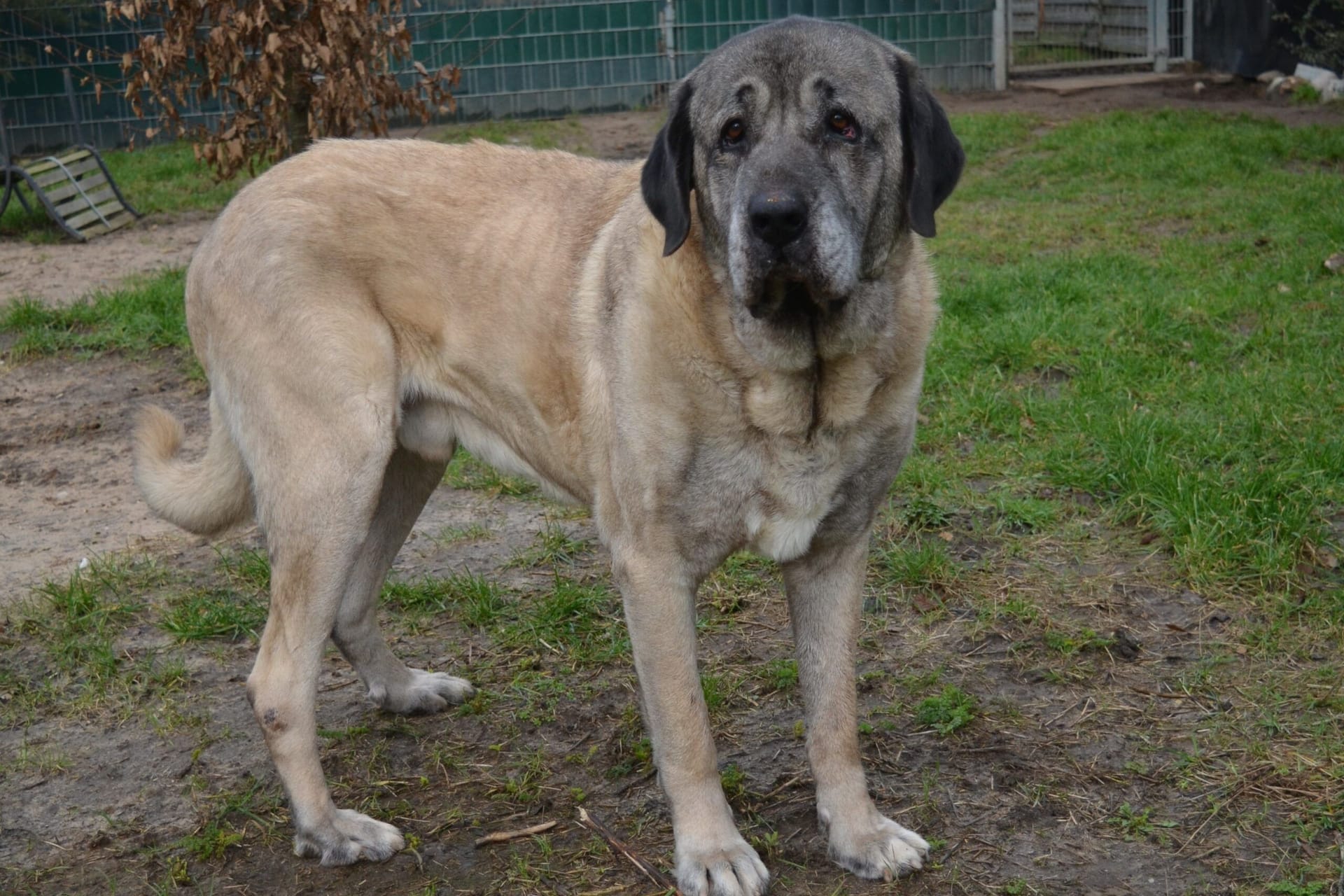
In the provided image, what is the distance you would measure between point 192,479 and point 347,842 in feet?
3.47

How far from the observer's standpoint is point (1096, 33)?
1472cm

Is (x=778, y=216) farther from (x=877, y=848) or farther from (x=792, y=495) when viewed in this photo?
(x=877, y=848)

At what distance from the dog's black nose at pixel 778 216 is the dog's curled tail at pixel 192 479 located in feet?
5.04

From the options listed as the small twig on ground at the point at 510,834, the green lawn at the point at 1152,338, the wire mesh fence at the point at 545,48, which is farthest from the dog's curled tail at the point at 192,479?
the wire mesh fence at the point at 545,48

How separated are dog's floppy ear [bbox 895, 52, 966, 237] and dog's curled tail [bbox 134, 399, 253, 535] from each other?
1757 mm

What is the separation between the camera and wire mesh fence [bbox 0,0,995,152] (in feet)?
39.7

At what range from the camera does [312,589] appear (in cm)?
297

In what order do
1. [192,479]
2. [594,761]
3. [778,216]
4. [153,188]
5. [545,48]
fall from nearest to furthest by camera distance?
[778,216] < [594,761] < [192,479] < [153,188] < [545,48]

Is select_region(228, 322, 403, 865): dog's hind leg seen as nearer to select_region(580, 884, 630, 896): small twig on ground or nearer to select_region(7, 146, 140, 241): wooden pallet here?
select_region(580, 884, 630, 896): small twig on ground

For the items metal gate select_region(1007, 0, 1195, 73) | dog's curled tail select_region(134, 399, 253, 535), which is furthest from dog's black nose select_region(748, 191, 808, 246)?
metal gate select_region(1007, 0, 1195, 73)

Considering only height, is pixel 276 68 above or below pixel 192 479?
above

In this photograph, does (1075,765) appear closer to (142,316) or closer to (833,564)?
(833,564)

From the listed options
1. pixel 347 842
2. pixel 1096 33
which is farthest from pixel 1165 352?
pixel 1096 33

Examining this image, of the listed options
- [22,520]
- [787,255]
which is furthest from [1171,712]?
[22,520]
